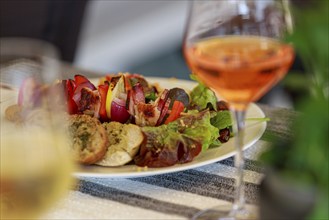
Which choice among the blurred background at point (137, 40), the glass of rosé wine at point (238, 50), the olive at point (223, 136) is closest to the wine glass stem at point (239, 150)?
the glass of rosé wine at point (238, 50)

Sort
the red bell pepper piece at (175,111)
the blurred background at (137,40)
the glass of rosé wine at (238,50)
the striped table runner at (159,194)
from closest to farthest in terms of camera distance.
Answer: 1. the glass of rosé wine at (238,50)
2. the striped table runner at (159,194)
3. the red bell pepper piece at (175,111)
4. the blurred background at (137,40)

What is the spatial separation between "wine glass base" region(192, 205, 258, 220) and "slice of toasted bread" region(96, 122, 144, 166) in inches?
6.1

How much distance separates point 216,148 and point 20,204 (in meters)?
0.44

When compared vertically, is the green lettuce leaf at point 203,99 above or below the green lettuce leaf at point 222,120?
above

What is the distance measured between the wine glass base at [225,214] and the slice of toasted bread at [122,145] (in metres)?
0.16

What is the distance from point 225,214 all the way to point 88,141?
0.23 meters

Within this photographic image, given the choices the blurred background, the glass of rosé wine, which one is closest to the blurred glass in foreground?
the glass of rosé wine

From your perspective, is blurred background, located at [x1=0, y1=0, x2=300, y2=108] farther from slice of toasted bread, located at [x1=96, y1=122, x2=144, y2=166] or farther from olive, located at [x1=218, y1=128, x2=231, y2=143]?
slice of toasted bread, located at [x1=96, y1=122, x2=144, y2=166]

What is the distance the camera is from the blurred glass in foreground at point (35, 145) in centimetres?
70

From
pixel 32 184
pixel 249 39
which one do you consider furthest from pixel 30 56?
pixel 249 39

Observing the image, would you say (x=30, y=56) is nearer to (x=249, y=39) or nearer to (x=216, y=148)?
(x=249, y=39)

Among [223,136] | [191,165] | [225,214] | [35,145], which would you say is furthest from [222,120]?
[35,145]

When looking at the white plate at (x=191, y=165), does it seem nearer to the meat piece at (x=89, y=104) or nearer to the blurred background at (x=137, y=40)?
the meat piece at (x=89, y=104)

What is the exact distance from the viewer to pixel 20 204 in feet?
2.37
